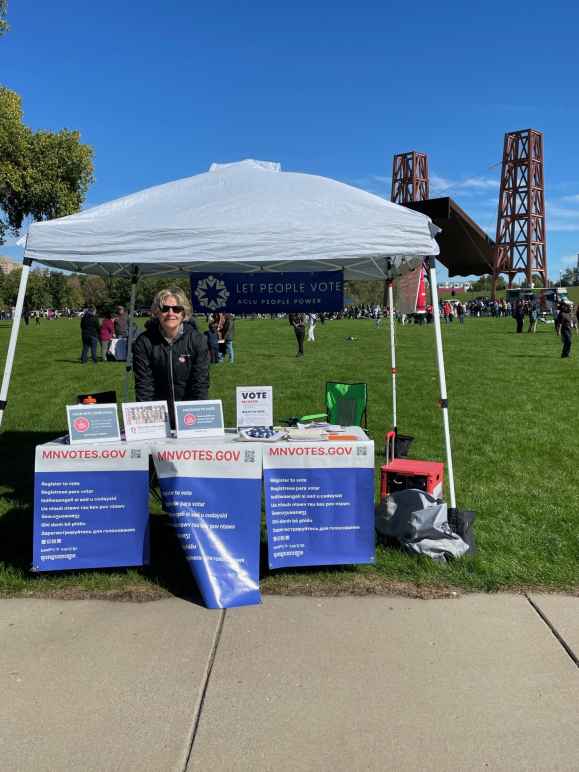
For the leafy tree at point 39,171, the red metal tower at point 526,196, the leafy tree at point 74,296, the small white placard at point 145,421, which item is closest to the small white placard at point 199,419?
the small white placard at point 145,421

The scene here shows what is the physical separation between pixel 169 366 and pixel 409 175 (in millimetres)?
95005

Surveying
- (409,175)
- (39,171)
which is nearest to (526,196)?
(409,175)

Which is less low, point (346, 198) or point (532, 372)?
point (346, 198)

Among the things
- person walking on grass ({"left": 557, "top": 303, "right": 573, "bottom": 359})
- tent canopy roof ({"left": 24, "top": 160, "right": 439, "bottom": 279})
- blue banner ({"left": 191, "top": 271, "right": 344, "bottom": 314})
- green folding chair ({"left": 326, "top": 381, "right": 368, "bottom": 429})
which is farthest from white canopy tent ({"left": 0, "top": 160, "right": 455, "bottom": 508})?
person walking on grass ({"left": 557, "top": 303, "right": 573, "bottom": 359})

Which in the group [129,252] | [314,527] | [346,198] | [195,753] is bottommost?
[195,753]

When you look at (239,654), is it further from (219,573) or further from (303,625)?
(219,573)

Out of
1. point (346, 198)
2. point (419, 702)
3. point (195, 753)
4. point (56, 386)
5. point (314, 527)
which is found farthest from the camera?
point (56, 386)

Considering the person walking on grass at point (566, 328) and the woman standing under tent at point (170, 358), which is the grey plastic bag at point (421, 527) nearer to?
the woman standing under tent at point (170, 358)

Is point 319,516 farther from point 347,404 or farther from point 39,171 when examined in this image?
point 39,171

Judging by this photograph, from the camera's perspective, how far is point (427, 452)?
772cm

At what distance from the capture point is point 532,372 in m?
16.1

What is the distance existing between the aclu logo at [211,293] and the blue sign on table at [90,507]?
115 inches

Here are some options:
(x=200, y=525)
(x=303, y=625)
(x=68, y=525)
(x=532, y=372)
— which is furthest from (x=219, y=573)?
(x=532, y=372)

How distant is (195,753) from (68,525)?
2.05 m
